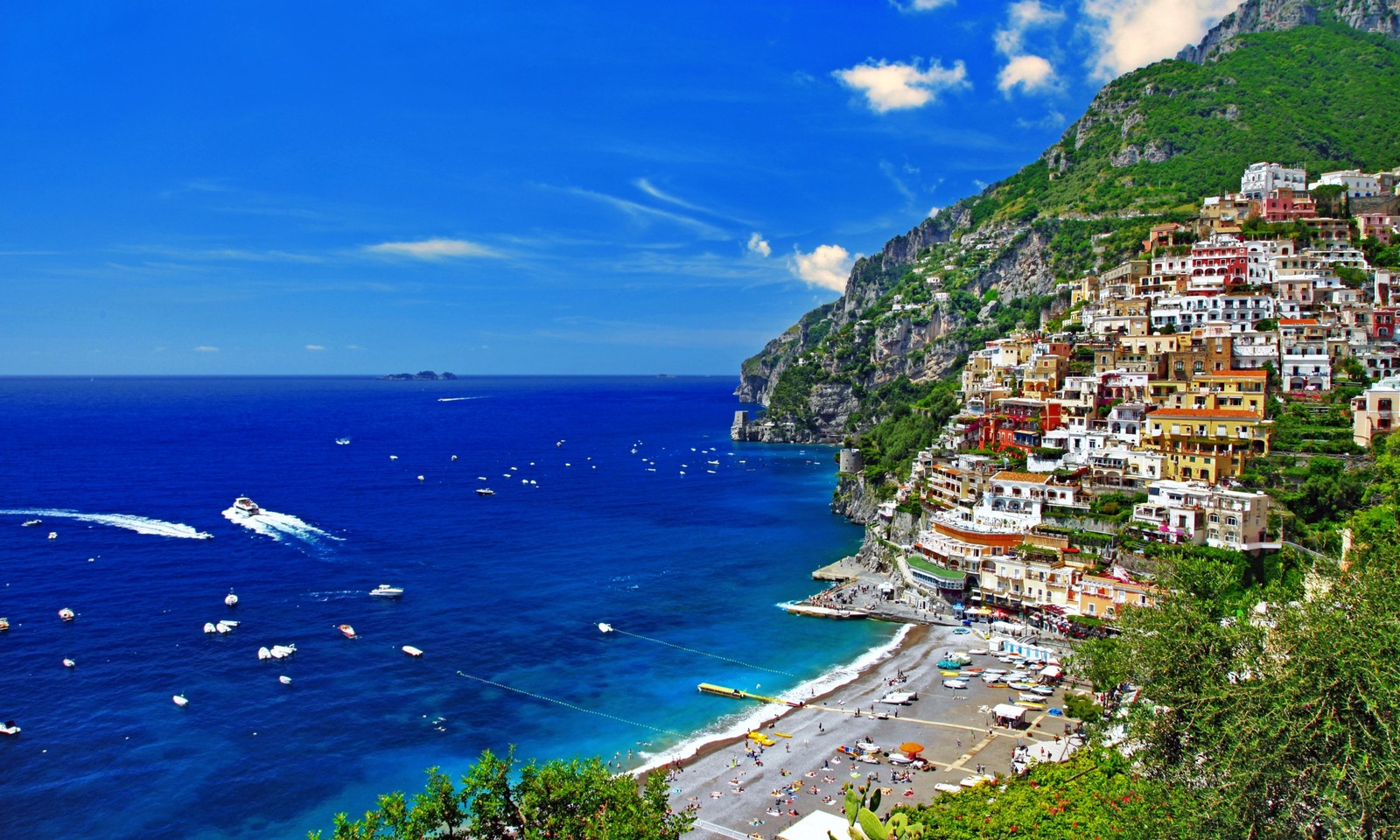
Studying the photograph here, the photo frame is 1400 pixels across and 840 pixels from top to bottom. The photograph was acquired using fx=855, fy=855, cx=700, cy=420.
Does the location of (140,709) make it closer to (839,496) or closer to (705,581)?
(705,581)

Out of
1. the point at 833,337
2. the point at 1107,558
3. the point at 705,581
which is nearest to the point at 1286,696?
the point at 1107,558

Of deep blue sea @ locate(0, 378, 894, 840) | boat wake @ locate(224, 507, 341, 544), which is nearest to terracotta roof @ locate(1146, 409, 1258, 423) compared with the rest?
deep blue sea @ locate(0, 378, 894, 840)

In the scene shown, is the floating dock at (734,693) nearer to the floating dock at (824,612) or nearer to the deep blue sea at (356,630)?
the deep blue sea at (356,630)

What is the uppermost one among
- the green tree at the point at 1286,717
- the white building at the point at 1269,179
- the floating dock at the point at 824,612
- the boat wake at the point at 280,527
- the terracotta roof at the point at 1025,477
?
the white building at the point at 1269,179

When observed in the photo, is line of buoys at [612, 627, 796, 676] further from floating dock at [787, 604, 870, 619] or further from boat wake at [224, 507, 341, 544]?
boat wake at [224, 507, 341, 544]

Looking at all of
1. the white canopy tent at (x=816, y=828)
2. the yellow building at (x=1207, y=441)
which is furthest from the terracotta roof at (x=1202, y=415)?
the white canopy tent at (x=816, y=828)

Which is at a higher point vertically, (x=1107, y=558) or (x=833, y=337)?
(x=833, y=337)

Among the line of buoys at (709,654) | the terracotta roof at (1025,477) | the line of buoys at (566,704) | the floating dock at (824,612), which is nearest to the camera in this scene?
the line of buoys at (566,704)
